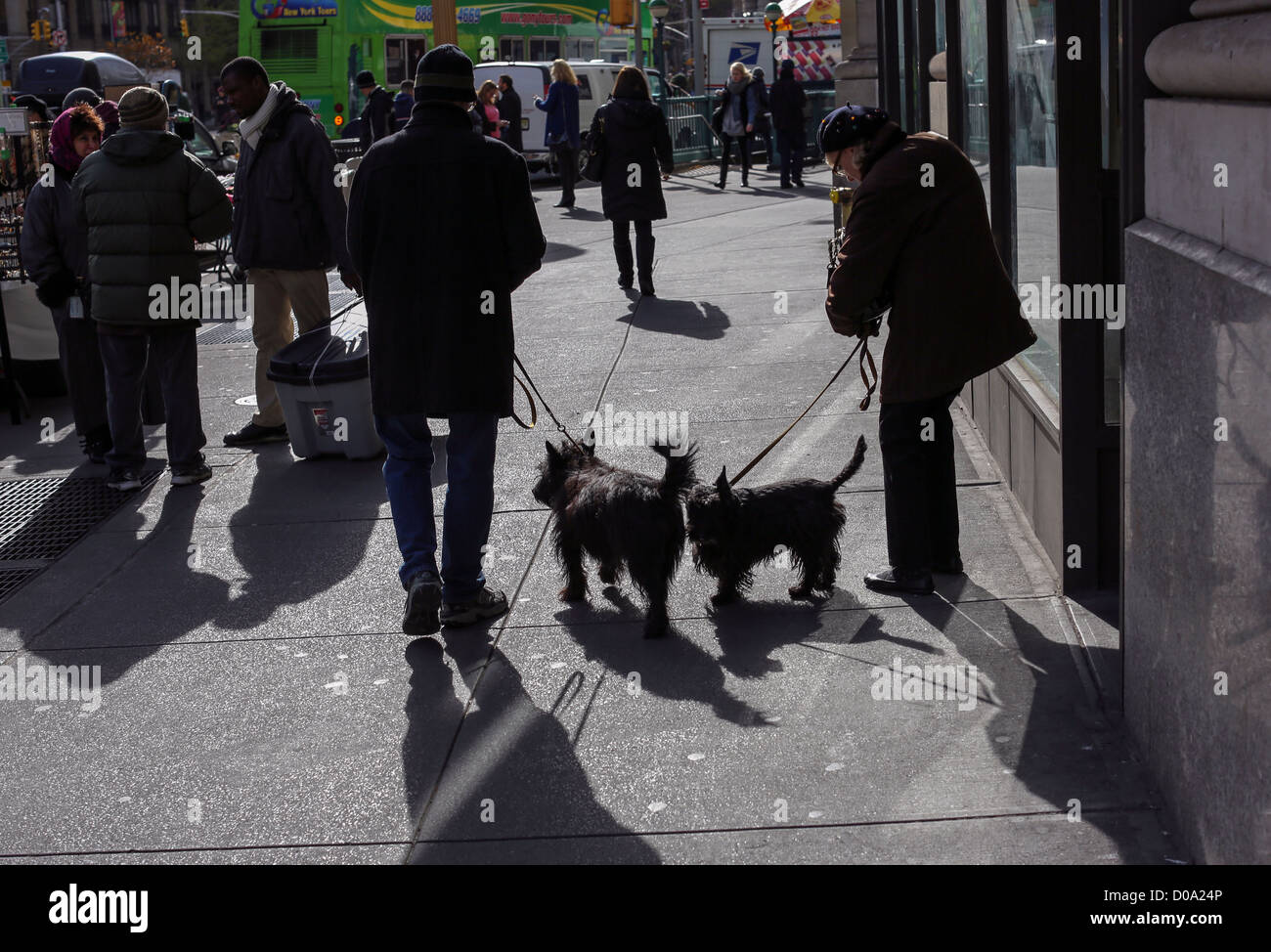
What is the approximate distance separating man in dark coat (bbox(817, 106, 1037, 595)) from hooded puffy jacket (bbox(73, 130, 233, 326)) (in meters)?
3.68

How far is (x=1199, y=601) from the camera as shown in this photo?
3.45m

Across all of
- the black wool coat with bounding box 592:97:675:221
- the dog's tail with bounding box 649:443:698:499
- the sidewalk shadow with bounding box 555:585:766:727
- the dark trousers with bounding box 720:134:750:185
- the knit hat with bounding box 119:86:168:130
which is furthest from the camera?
the dark trousers with bounding box 720:134:750:185

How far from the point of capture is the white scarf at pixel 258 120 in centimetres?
819

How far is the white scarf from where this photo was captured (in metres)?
8.19

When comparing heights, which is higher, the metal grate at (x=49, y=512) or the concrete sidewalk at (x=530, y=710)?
the metal grate at (x=49, y=512)

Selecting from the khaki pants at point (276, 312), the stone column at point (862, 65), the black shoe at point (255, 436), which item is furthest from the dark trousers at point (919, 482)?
the stone column at point (862, 65)

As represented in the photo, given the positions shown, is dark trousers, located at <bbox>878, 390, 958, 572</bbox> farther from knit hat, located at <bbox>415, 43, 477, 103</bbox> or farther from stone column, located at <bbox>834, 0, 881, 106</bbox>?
stone column, located at <bbox>834, 0, 881, 106</bbox>

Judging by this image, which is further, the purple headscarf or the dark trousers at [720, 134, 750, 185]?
the dark trousers at [720, 134, 750, 185]

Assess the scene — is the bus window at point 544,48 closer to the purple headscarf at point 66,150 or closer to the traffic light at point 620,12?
the traffic light at point 620,12

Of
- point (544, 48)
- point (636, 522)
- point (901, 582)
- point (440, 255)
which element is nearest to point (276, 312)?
point (440, 255)

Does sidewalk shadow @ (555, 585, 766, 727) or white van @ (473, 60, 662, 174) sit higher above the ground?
white van @ (473, 60, 662, 174)

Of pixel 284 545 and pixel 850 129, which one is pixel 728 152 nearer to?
pixel 284 545

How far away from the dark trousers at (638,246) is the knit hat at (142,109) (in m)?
5.51

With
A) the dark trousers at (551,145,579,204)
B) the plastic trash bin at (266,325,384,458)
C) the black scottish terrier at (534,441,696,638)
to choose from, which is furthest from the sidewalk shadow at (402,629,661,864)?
the dark trousers at (551,145,579,204)
